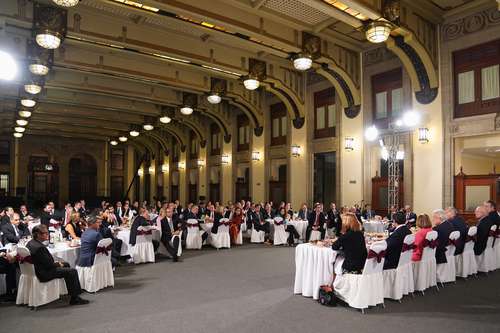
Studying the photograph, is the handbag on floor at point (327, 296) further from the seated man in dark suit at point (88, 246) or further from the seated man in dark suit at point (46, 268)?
the seated man in dark suit at point (88, 246)

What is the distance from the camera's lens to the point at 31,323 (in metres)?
4.77

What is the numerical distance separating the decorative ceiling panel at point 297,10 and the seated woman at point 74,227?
6.23 meters

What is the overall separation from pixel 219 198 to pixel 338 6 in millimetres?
13568

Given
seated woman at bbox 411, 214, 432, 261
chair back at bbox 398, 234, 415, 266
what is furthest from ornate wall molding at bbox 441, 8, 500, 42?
chair back at bbox 398, 234, 415, 266

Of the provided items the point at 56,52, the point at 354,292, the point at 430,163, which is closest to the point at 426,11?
the point at 430,163

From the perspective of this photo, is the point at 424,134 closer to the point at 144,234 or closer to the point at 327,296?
the point at 327,296

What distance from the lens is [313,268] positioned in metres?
5.89

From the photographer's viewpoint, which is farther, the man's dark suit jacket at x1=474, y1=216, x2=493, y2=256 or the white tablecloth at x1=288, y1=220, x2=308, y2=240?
the white tablecloth at x1=288, y1=220, x2=308, y2=240

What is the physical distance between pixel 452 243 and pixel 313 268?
2.76 meters

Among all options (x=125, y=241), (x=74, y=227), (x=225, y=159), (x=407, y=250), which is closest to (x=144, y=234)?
(x=125, y=241)

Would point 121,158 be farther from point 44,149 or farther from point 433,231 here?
point 433,231

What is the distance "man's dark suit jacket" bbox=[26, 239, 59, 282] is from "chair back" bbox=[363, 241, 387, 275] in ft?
14.7

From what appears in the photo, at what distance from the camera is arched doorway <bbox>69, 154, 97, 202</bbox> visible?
1164 inches

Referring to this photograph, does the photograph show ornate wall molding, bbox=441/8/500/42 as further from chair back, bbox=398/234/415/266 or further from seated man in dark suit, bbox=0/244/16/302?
seated man in dark suit, bbox=0/244/16/302
